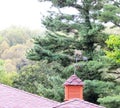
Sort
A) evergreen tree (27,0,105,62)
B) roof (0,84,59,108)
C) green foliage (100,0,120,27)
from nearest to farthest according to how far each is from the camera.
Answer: roof (0,84,59,108), green foliage (100,0,120,27), evergreen tree (27,0,105,62)

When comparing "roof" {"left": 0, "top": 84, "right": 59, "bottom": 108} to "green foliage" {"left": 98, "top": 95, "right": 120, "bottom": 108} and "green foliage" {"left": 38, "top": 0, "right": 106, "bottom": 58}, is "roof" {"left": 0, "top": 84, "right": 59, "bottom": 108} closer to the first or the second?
"green foliage" {"left": 98, "top": 95, "right": 120, "bottom": 108}

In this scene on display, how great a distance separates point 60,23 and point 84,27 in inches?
63.7

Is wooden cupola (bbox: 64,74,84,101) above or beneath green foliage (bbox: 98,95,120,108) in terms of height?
above

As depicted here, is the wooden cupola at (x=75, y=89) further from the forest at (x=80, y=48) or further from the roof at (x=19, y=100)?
the forest at (x=80, y=48)

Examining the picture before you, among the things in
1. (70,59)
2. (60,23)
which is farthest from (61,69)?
(60,23)

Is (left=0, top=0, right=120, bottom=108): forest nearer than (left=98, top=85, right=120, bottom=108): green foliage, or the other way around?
(left=98, top=85, right=120, bottom=108): green foliage

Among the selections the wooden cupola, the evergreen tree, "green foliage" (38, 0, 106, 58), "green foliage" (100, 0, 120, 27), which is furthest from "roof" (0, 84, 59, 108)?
the evergreen tree

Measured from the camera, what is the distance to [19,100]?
1143 cm

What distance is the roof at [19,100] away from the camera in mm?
11062

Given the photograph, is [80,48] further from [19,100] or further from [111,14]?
[19,100]

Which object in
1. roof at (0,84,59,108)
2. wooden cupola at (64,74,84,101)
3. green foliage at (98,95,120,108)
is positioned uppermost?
wooden cupola at (64,74,84,101)

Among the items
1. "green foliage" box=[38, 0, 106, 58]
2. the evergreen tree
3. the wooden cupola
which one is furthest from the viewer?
the evergreen tree

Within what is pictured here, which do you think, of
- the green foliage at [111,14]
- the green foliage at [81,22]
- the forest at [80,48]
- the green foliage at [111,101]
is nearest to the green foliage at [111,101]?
the green foliage at [111,101]

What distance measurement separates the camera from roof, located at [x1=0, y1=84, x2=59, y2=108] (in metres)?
11.1
